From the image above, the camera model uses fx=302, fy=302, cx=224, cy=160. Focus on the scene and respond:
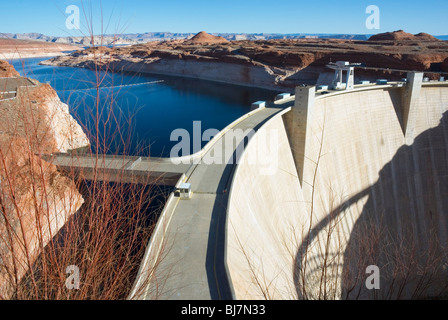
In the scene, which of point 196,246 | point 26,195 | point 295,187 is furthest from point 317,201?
point 26,195

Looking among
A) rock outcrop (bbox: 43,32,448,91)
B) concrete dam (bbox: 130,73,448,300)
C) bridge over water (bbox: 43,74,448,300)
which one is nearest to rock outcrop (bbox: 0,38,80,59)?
bridge over water (bbox: 43,74,448,300)

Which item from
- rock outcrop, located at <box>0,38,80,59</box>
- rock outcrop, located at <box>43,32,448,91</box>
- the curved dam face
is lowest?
the curved dam face

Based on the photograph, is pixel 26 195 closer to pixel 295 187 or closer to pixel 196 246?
pixel 196 246

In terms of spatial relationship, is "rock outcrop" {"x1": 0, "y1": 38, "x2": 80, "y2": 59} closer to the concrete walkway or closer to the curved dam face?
the concrete walkway

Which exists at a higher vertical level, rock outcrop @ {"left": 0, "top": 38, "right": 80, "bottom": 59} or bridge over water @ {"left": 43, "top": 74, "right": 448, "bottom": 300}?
rock outcrop @ {"left": 0, "top": 38, "right": 80, "bottom": 59}
